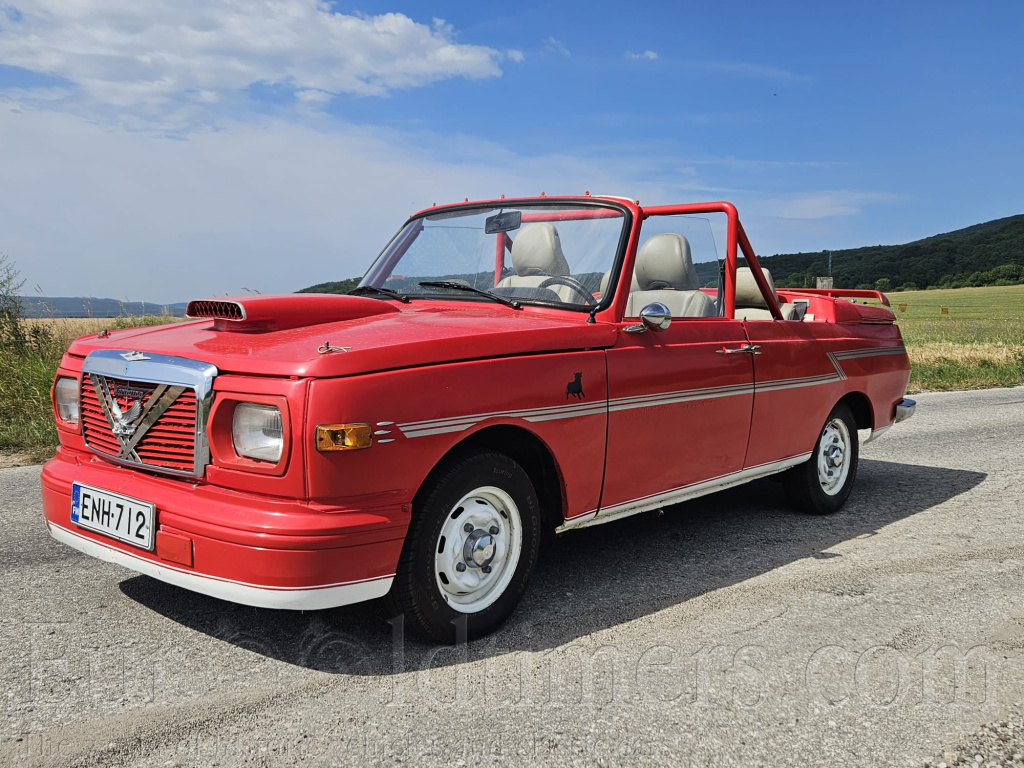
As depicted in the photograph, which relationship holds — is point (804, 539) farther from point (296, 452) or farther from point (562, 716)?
point (296, 452)

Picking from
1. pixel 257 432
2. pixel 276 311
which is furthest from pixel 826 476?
pixel 257 432

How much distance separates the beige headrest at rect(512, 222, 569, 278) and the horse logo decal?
878mm

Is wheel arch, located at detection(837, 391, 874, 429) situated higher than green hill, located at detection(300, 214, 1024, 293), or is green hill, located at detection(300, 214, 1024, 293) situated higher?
green hill, located at detection(300, 214, 1024, 293)

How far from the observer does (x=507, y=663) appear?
10.8 feet

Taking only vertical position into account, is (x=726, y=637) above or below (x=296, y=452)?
below

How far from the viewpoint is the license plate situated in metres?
3.23

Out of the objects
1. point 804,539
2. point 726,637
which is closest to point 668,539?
point 804,539

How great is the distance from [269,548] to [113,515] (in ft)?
2.71

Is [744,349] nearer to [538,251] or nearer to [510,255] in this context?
[538,251]

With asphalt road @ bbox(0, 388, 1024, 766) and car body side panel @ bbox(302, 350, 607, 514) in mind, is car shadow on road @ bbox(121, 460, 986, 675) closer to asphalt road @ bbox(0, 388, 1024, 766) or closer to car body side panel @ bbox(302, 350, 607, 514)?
asphalt road @ bbox(0, 388, 1024, 766)

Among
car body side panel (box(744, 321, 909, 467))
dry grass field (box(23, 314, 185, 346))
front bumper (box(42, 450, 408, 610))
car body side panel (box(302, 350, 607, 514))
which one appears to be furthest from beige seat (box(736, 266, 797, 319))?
dry grass field (box(23, 314, 185, 346))

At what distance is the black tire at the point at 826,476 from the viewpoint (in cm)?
555

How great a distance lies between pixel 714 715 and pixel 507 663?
780 millimetres

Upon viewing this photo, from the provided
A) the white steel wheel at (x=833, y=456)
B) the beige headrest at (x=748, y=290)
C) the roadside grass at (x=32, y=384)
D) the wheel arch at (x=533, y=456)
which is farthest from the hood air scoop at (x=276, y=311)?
the roadside grass at (x=32, y=384)
